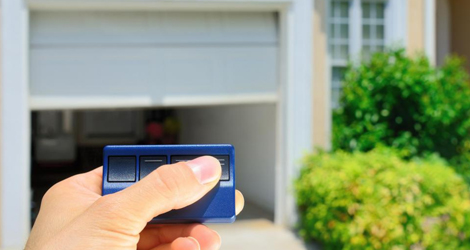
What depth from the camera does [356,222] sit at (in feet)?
18.2

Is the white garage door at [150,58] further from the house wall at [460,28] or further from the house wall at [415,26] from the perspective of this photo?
the house wall at [460,28]

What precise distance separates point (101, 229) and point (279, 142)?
20.6ft

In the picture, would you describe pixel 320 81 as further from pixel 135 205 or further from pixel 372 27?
pixel 135 205

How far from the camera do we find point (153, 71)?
695cm

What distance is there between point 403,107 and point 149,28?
11.1 feet

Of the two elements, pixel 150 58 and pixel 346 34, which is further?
pixel 346 34

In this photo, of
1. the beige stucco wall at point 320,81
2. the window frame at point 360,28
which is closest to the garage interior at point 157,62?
the beige stucco wall at point 320,81

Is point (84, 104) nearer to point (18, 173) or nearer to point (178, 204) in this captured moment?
point (18, 173)

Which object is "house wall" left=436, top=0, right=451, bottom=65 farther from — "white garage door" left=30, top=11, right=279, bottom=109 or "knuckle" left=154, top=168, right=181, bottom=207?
"knuckle" left=154, top=168, right=181, bottom=207

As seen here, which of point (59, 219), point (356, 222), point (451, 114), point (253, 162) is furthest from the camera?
point (253, 162)

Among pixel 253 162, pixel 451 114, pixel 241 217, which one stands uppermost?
pixel 451 114

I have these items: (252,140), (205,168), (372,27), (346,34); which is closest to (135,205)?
(205,168)

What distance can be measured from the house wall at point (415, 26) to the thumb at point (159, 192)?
23.5 feet

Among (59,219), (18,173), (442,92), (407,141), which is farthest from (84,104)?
(59,219)
